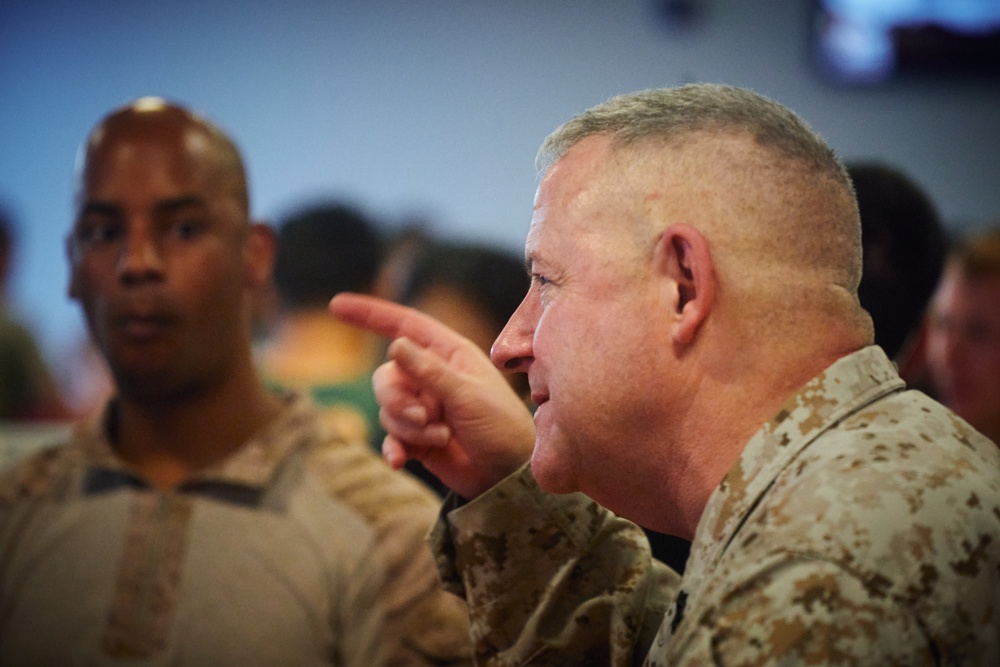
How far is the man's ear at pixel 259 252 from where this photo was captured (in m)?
1.88

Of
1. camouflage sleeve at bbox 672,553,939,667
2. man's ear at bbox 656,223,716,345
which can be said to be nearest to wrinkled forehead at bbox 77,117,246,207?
man's ear at bbox 656,223,716,345

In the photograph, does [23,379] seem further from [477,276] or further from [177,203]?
[177,203]

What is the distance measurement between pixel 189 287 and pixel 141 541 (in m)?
0.41

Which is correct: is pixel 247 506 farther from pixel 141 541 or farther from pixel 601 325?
pixel 601 325

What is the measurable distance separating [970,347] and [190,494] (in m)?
1.63

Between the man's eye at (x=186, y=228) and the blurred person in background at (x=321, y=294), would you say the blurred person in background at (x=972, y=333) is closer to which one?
the blurred person in background at (x=321, y=294)

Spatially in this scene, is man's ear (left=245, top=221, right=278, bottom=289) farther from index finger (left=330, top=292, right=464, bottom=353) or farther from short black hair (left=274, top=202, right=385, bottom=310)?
short black hair (left=274, top=202, right=385, bottom=310)

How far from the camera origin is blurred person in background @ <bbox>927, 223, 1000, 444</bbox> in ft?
7.59

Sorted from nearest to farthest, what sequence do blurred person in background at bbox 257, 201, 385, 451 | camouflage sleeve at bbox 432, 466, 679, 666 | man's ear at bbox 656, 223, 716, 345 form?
man's ear at bbox 656, 223, 716, 345, camouflage sleeve at bbox 432, 466, 679, 666, blurred person in background at bbox 257, 201, 385, 451

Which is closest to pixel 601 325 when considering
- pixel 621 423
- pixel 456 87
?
pixel 621 423

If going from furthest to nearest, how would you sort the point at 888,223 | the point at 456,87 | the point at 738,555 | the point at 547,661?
1. the point at 456,87
2. the point at 888,223
3. the point at 547,661
4. the point at 738,555

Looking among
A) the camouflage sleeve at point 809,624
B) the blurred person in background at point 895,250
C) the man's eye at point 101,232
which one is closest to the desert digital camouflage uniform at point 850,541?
the camouflage sleeve at point 809,624

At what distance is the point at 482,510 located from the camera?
122 cm

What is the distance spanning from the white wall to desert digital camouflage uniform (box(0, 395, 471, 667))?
2.82 meters
